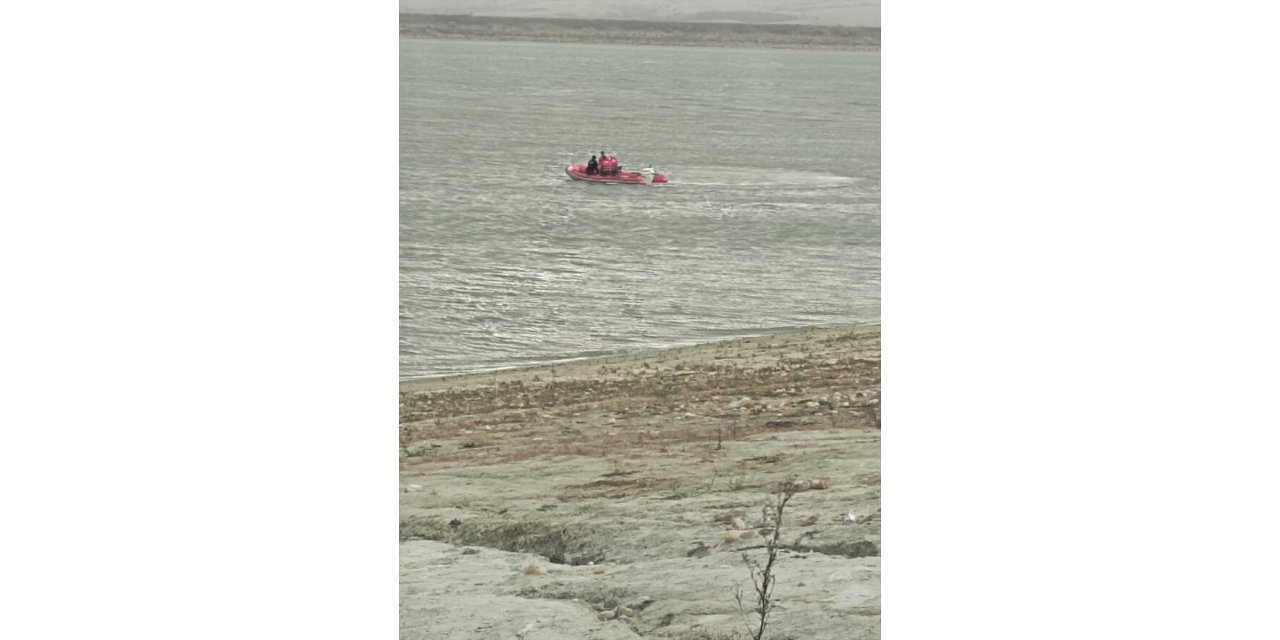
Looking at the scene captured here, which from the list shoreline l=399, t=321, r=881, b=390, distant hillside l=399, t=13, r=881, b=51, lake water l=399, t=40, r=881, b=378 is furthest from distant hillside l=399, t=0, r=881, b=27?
shoreline l=399, t=321, r=881, b=390

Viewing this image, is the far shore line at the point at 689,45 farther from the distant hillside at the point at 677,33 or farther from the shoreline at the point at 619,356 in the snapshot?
the shoreline at the point at 619,356

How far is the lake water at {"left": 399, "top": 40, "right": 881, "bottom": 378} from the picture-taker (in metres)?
7.37

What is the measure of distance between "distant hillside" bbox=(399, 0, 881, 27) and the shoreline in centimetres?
157

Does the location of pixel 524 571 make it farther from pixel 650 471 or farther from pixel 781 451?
pixel 781 451

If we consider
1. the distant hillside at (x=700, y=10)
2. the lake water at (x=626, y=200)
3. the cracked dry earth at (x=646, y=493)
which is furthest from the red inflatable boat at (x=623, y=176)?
the cracked dry earth at (x=646, y=493)

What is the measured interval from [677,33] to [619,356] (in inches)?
67.8

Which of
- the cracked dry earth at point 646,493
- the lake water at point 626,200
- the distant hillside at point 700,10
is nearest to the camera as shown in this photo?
the cracked dry earth at point 646,493

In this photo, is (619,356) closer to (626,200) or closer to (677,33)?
(626,200)

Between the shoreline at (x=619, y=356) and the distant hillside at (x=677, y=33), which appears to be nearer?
the shoreline at (x=619, y=356)

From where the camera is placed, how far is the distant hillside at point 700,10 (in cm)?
764

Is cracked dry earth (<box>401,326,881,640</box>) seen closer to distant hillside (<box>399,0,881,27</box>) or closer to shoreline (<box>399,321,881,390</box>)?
shoreline (<box>399,321,881,390</box>)

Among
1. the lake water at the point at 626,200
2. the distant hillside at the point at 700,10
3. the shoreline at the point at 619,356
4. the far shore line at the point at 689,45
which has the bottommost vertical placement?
the shoreline at the point at 619,356

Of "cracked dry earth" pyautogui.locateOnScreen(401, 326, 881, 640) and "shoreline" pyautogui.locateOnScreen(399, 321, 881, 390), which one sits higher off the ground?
"shoreline" pyautogui.locateOnScreen(399, 321, 881, 390)

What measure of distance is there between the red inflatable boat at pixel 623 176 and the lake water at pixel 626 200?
0.13ft
